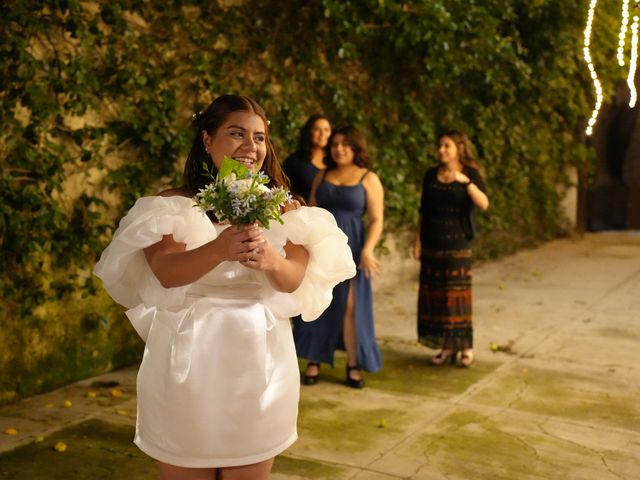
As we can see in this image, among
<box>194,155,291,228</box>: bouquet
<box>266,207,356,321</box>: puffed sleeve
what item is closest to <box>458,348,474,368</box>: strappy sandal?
<box>266,207,356,321</box>: puffed sleeve

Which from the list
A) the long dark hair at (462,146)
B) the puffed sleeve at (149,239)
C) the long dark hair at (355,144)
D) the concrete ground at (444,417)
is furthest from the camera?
the long dark hair at (462,146)

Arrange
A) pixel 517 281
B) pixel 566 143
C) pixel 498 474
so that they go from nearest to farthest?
pixel 498 474 < pixel 517 281 < pixel 566 143

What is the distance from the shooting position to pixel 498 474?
3873 millimetres

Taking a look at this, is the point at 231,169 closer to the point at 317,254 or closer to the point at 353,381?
the point at 317,254

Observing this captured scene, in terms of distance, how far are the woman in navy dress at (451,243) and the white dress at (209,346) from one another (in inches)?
139

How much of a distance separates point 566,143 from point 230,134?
11.1 m

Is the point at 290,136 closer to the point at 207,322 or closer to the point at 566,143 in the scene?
the point at 207,322

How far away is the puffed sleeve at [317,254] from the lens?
2416 millimetres

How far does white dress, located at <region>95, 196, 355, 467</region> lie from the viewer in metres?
2.27

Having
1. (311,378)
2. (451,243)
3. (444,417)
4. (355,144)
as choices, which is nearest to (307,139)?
(355,144)

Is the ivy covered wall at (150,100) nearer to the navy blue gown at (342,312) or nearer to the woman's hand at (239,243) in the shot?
the navy blue gown at (342,312)

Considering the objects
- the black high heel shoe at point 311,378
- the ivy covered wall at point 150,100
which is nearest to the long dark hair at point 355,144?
the ivy covered wall at point 150,100

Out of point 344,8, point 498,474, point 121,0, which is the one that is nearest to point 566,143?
point 344,8

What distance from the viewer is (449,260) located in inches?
232
